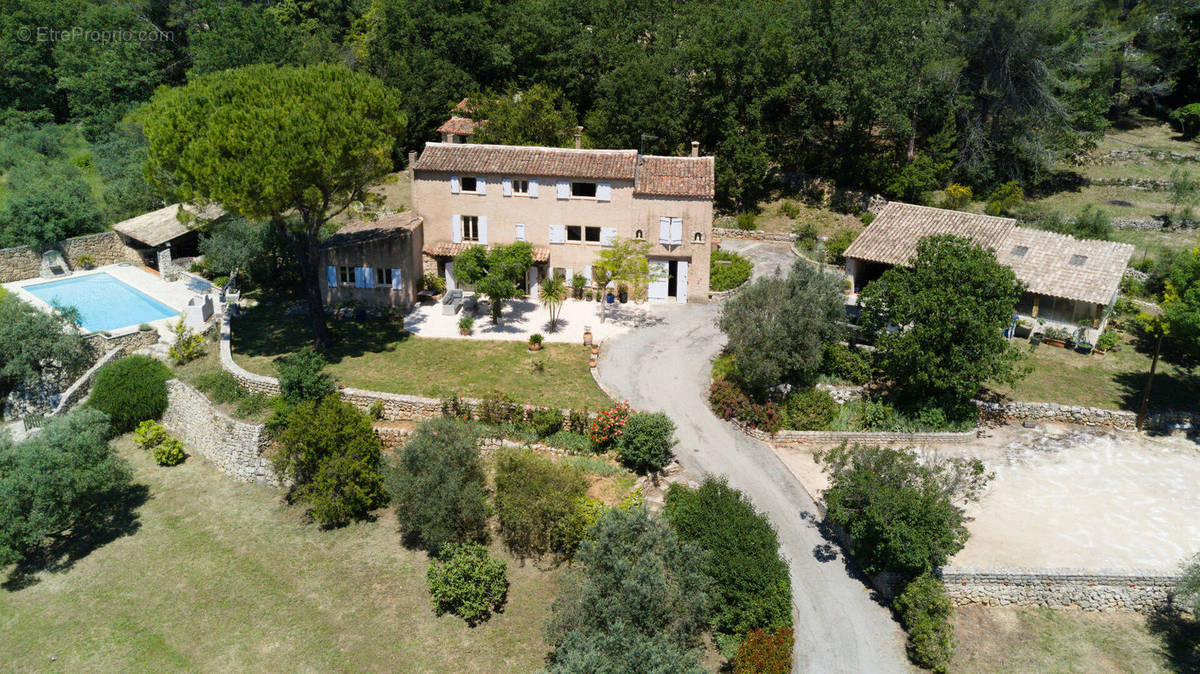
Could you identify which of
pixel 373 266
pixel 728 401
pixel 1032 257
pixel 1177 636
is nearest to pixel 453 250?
pixel 373 266

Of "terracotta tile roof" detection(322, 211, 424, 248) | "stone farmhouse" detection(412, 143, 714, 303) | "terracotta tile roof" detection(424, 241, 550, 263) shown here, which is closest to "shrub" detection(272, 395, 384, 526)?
"terracotta tile roof" detection(322, 211, 424, 248)

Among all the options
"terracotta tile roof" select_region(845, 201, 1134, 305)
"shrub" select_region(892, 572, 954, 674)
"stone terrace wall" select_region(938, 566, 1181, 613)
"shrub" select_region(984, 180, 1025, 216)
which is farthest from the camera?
"shrub" select_region(984, 180, 1025, 216)

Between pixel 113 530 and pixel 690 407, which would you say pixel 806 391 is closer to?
pixel 690 407

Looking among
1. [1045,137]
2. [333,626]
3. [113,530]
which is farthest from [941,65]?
[113,530]

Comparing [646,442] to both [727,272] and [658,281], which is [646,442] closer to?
[658,281]

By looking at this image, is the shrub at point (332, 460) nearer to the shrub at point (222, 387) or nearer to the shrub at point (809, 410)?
the shrub at point (222, 387)

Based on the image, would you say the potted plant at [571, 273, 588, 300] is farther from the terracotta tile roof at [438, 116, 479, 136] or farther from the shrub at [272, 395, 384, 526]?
the terracotta tile roof at [438, 116, 479, 136]

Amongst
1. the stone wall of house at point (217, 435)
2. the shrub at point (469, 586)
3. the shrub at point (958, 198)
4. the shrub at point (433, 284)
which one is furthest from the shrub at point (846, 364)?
the stone wall of house at point (217, 435)
